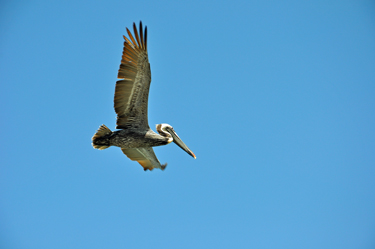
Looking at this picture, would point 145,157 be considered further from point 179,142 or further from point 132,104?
point 132,104

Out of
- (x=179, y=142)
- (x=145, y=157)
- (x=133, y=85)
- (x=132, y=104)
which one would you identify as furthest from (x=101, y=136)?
(x=179, y=142)

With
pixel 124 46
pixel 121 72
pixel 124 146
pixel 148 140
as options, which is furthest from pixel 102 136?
pixel 124 46

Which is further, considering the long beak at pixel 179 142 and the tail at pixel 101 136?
the long beak at pixel 179 142

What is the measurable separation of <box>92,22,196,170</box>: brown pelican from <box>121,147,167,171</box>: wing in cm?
96

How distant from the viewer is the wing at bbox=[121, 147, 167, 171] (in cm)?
1136

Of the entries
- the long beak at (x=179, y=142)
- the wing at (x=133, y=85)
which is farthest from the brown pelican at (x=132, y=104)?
the long beak at (x=179, y=142)

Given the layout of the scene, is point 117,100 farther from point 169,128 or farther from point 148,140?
point 169,128

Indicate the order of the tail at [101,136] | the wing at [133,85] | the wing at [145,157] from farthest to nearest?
1. the wing at [145,157]
2. the tail at [101,136]
3. the wing at [133,85]

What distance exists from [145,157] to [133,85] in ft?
Answer: 10.6

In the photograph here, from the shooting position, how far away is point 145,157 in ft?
38.2

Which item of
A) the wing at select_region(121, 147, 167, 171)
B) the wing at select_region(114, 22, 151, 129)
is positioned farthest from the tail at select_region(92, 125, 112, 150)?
the wing at select_region(121, 147, 167, 171)

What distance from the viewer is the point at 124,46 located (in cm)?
899

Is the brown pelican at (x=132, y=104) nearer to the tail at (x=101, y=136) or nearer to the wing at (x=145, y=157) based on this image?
the tail at (x=101, y=136)

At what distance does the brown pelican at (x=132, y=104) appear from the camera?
9.05 meters
